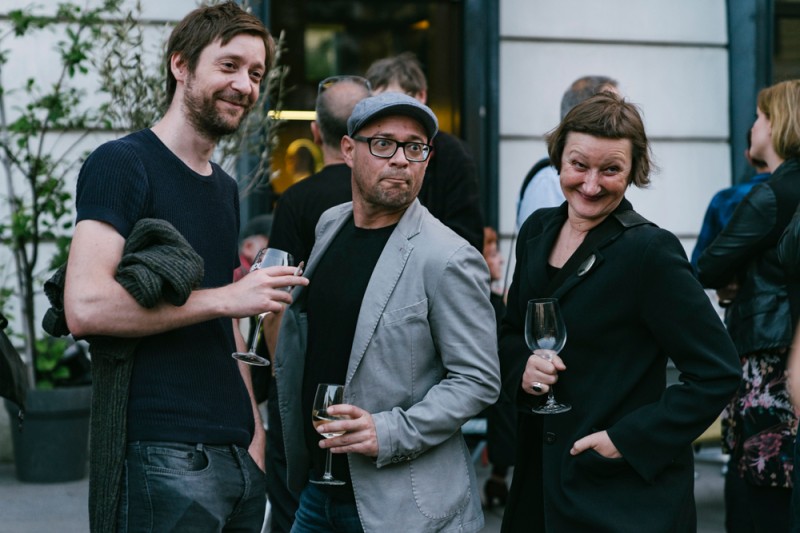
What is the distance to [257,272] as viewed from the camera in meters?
2.82

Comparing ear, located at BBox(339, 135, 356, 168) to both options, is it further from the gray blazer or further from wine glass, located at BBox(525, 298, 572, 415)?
wine glass, located at BBox(525, 298, 572, 415)

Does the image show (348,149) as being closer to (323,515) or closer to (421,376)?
(421,376)

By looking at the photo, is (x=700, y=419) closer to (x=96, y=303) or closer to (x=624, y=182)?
(x=624, y=182)

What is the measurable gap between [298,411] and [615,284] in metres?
0.99

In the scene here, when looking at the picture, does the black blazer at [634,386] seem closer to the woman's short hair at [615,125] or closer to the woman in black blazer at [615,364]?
the woman in black blazer at [615,364]

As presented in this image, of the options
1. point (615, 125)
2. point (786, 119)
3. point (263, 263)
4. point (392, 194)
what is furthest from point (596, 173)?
point (786, 119)

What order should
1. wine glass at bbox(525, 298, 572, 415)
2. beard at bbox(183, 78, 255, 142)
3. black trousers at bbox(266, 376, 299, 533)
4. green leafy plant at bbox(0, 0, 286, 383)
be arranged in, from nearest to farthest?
beard at bbox(183, 78, 255, 142) < wine glass at bbox(525, 298, 572, 415) < black trousers at bbox(266, 376, 299, 533) < green leafy plant at bbox(0, 0, 286, 383)

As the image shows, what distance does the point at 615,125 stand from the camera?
3176mm

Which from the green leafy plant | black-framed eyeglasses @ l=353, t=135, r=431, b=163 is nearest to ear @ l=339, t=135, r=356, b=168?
black-framed eyeglasses @ l=353, t=135, r=431, b=163

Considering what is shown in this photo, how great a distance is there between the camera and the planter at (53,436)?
643 centimetres

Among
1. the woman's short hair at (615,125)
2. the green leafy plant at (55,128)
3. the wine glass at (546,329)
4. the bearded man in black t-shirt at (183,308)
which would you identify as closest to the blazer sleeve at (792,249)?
the woman's short hair at (615,125)

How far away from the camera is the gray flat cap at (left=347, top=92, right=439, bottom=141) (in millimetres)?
3160

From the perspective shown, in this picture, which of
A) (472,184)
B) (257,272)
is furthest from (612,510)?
(472,184)

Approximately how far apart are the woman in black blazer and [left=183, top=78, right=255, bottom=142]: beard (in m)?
0.98
